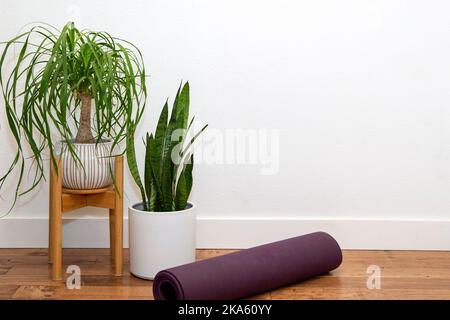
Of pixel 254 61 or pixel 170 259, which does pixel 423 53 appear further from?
pixel 170 259

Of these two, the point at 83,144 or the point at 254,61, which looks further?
the point at 254,61

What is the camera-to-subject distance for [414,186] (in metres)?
2.75

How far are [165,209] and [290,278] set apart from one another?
1.61ft

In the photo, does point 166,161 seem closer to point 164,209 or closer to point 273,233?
point 164,209

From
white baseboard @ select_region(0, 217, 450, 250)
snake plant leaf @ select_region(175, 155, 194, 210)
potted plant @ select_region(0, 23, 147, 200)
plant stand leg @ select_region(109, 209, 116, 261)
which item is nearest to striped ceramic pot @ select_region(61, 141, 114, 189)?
potted plant @ select_region(0, 23, 147, 200)

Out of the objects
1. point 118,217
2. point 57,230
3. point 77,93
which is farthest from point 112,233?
point 77,93

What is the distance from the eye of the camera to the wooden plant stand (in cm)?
235

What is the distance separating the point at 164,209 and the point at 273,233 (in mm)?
535

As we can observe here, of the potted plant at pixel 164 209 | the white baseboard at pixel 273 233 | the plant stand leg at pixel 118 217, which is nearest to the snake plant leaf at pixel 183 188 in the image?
the potted plant at pixel 164 209

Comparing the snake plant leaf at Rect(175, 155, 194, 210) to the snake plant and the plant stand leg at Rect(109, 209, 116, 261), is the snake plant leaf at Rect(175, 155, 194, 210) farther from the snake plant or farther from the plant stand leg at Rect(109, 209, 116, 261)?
the plant stand leg at Rect(109, 209, 116, 261)

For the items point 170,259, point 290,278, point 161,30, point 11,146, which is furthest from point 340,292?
point 11,146

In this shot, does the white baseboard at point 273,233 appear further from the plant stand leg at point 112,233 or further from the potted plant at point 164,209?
the potted plant at point 164,209

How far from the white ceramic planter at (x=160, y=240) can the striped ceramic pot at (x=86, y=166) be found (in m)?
0.17

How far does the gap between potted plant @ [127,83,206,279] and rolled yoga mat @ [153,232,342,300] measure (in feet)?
0.69
